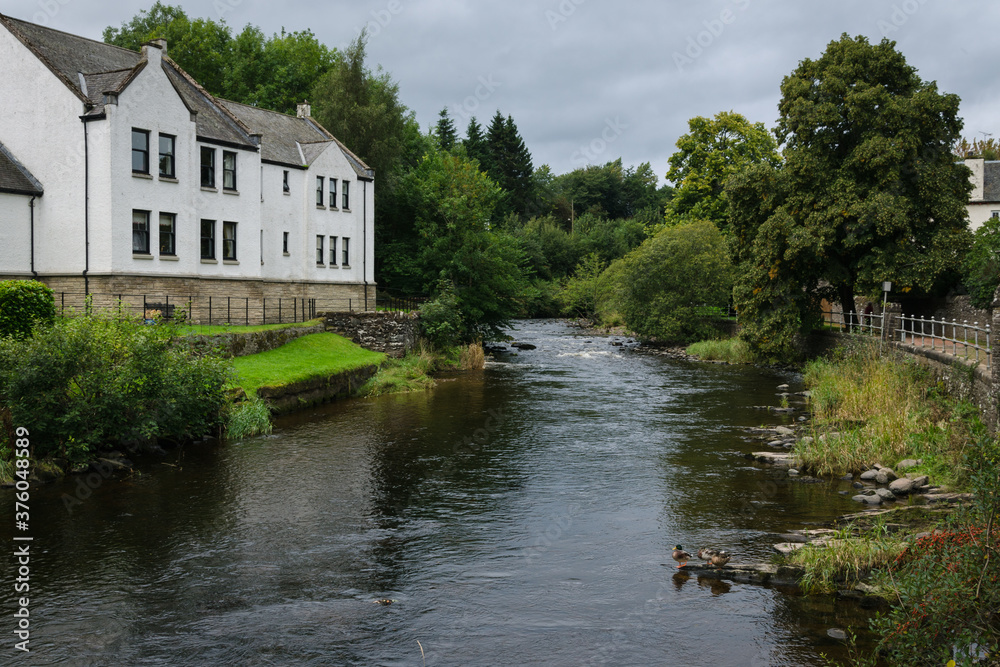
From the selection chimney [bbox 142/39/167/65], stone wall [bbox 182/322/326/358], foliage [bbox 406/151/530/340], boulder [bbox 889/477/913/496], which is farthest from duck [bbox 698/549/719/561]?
foliage [bbox 406/151/530/340]

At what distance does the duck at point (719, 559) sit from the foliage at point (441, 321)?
28380 mm

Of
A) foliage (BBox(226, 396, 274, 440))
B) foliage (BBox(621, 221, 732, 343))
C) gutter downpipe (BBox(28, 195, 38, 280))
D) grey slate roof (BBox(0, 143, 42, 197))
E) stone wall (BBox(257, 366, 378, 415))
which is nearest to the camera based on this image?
foliage (BBox(226, 396, 274, 440))

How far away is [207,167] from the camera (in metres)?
35.2

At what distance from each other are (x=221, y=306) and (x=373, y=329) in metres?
7.00

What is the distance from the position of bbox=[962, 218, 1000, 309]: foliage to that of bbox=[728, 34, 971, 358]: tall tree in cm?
370

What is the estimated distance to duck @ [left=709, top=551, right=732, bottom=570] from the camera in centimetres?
1103

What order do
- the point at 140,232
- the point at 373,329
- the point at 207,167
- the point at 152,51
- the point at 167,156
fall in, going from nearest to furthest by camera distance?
the point at 152,51 < the point at 140,232 < the point at 167,156 < the point at 207,167 < the point at 373,329

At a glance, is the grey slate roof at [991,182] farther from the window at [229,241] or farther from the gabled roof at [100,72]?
the window at [229,241]

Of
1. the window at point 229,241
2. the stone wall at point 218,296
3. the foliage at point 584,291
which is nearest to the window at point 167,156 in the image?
the window at point 229,241

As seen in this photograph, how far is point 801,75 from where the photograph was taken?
34938mm

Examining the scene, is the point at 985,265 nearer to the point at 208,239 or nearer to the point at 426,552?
the point at 426,552

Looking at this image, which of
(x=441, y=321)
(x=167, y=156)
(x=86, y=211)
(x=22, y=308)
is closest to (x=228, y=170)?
(x=167, y=156)

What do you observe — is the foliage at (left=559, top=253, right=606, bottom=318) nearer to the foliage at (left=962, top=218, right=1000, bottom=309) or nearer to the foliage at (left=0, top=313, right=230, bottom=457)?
the foliage at (left=962, top=218, right=1000, bottom=309)

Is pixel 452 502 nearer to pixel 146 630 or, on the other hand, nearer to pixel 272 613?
pixel 272 613
